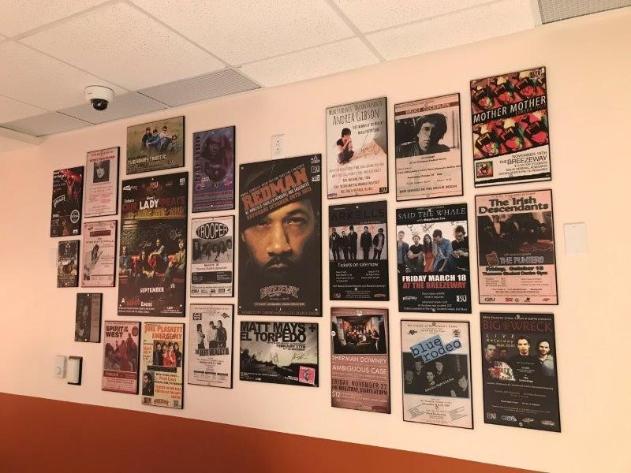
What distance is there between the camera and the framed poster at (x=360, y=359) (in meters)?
2.34

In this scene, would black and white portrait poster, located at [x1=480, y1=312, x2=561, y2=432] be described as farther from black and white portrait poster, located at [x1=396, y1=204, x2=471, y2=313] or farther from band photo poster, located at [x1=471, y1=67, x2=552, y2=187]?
band photo poster, located at [x1=471, y1=67, x2=552, y2=187]

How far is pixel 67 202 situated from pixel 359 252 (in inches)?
88.2

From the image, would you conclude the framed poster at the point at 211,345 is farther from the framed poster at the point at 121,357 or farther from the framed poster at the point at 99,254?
the framed poster at the point at 99,254

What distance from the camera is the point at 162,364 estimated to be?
9.64 ft

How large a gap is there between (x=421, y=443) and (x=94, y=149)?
9.18 feet

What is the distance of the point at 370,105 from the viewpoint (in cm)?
250

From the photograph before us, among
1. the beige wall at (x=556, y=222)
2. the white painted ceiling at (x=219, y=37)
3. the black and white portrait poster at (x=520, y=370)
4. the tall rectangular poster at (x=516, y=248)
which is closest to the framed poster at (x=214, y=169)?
the beige wall at (x=556, y=222)

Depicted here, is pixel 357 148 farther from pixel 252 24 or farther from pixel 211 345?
pixel 211 345

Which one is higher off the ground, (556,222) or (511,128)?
(511,128)

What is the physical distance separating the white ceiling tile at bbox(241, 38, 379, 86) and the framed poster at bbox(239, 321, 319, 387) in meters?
1.32

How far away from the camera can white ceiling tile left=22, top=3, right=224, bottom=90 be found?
2066 millimetres

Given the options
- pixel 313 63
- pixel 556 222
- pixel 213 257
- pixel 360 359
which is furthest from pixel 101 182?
pixel 556 222

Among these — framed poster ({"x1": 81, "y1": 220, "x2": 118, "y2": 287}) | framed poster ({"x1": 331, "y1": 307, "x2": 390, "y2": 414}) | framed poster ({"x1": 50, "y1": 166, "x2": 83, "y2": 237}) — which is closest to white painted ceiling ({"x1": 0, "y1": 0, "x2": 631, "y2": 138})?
framed poster ({"x1": 50, "y1": 166, "x2": 83, "y2": 237})

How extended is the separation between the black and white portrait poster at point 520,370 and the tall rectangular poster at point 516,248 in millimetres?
100
